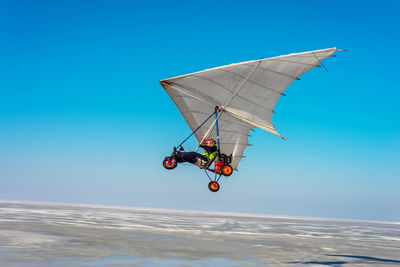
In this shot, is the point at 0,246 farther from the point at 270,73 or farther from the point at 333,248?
the point at 333,248

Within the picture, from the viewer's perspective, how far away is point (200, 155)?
24.9 metres

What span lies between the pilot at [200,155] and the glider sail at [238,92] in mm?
1661

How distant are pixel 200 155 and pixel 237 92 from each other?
6439 millimetres

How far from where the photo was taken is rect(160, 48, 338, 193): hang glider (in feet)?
89.2

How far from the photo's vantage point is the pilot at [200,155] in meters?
24.5

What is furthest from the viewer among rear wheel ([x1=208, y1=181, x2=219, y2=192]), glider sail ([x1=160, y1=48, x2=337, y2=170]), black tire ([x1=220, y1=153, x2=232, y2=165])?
glider sail ([x1=160, y1=48, x2=337, y2=170])

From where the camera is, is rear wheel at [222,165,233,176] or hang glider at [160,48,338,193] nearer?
rear wheel at [222,165,233,176]

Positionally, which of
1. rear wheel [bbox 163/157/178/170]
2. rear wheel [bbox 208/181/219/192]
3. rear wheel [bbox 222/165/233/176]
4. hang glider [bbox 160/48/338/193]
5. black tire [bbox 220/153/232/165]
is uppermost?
hang glider [bbox 160/48/338/193]

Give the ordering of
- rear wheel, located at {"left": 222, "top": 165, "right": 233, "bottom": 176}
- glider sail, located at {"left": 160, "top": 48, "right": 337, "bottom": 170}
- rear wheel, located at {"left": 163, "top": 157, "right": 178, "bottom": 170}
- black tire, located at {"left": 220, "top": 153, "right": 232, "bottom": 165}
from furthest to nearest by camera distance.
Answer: glider sail, located at {"left": 160, "top": 48, "right": 337, "bottom": 170}
black tire, located at {"left": 220, "top": 153, "right": 232, "bottom": 165}
rear wheel, located at {"left": 163, "top": 157, "right": 178, "bottom": 170}
rear wheel, located at {"left": 222, "top": 165, "right": 233, "bottom": 176}

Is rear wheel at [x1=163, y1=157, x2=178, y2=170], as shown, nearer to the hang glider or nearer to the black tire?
the black tire

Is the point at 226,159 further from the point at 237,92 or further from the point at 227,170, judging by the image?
the point at 237,92

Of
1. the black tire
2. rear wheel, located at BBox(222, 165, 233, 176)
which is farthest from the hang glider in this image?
rear wheel, located at BBox(222, 165, 233, 176)

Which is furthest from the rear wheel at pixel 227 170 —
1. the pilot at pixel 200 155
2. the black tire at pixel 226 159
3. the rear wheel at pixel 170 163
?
the rear wheel at pixel 170 163

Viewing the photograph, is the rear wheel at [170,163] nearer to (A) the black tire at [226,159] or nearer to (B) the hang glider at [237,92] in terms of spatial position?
(A) the black tire at [226,159]
